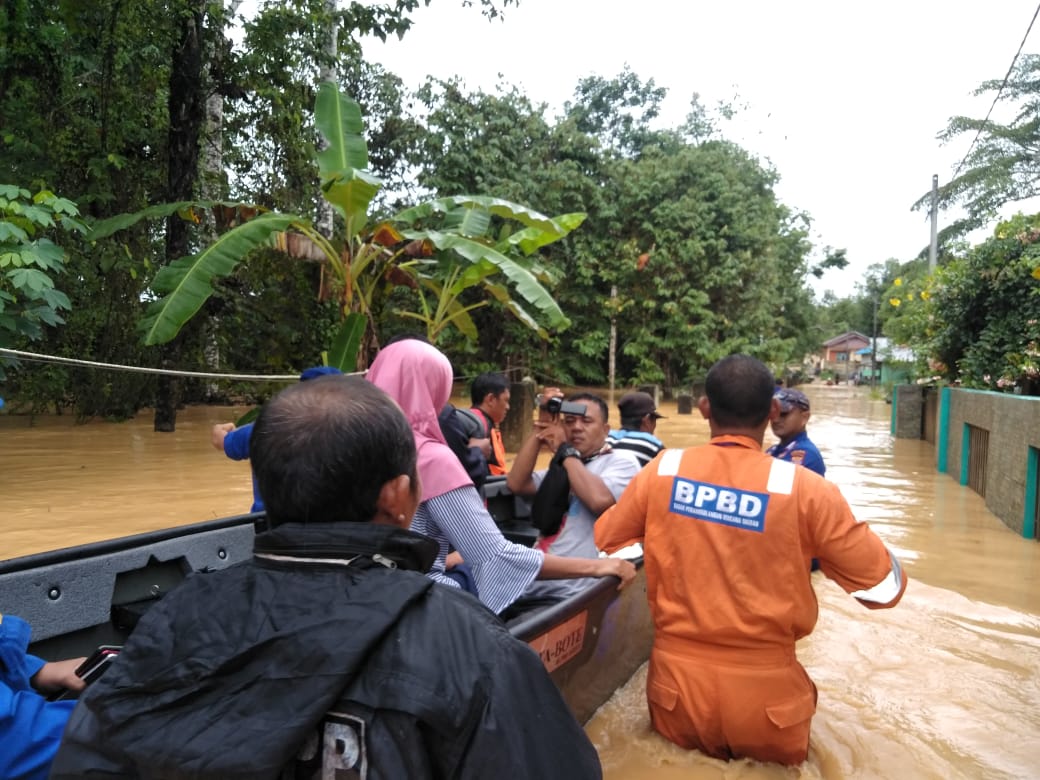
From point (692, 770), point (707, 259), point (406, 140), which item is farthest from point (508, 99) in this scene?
point (692, 770)

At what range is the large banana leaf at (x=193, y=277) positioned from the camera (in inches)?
276

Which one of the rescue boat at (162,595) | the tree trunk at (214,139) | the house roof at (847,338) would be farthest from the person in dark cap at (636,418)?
the house roof at (847,338)

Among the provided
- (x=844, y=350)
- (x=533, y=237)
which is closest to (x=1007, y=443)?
(x=533, y=237)

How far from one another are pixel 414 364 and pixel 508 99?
19.0m

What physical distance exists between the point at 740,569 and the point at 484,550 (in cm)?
78

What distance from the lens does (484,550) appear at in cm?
233

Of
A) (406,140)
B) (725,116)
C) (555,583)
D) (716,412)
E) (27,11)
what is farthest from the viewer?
(725,116)

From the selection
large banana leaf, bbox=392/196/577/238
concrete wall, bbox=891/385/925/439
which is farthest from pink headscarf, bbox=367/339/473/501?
concrete wall, bbox=891/385/925/439

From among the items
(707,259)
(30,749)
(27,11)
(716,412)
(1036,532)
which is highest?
(27,11)

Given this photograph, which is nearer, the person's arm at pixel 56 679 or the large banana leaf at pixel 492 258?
the person's arm at pixel 56 679

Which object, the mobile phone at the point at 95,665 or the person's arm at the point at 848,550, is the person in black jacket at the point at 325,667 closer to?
the mobile phone at the point at 95,665

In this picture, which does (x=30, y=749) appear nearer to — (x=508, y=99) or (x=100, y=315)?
(x=100, y=315)

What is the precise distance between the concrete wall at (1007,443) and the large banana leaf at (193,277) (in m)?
6.76

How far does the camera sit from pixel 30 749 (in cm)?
168
